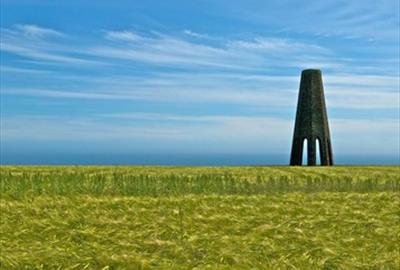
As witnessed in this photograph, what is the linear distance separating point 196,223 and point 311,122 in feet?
51.9

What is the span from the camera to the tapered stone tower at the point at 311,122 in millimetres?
23125

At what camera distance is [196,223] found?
26.6 ft

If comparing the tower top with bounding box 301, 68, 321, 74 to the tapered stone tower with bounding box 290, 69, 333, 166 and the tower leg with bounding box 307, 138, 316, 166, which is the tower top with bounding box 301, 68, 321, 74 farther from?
the tower leg with bounding box 307, 138, 316, 166

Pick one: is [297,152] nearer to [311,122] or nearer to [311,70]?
[311,122]

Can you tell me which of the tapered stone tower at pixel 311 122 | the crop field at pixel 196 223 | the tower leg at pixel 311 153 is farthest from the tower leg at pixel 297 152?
the crop field at pixel 196 223

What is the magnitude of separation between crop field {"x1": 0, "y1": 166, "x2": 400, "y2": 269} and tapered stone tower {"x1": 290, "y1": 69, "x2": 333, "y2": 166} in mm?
8903

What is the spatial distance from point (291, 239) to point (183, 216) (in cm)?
205

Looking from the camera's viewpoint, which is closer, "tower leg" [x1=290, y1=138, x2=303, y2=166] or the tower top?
"tower leg" [x1=290, y1=138, x2=303, y2=166]

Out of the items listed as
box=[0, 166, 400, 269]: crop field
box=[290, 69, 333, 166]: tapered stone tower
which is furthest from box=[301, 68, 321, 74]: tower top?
box=[0, 166, 400, 269]: crop field

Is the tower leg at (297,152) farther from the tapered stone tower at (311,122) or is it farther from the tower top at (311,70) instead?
the tower top at (311,70)

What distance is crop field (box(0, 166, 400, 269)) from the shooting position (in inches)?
237

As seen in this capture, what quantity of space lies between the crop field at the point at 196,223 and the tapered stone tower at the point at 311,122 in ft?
29.2

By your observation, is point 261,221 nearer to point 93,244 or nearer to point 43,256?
point 93,244

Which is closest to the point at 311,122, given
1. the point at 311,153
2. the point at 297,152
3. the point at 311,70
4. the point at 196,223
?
the point at 311,153
